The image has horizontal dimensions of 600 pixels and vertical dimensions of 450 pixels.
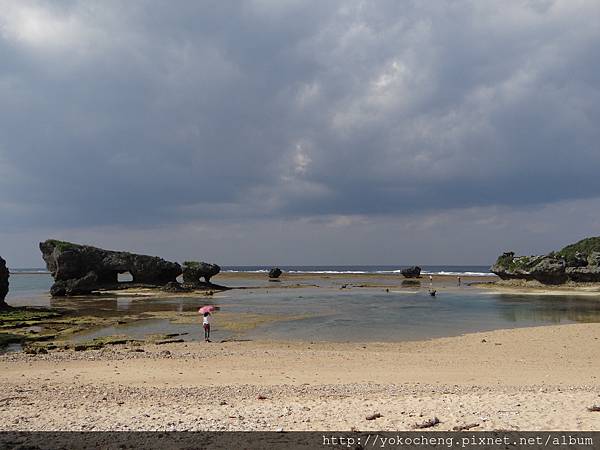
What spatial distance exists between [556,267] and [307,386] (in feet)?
233

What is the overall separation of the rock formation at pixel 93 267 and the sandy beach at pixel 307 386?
1915 inches

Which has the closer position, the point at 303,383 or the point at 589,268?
the point at 303,383

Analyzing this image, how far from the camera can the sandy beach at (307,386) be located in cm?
915

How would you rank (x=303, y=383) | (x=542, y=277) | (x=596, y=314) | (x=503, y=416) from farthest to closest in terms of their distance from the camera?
(x=542, y=277)
(x=596, y=314)
(x=303, y=383)
(x=503, y=416)

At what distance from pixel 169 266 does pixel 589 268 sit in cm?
6537

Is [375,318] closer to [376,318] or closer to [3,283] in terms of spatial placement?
[376,318]

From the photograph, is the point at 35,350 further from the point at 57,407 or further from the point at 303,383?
the point at 303,383

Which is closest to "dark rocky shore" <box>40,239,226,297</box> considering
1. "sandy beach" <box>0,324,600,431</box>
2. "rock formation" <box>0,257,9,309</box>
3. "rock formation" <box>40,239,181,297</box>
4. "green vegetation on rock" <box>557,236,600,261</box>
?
"rock formation" <box>40,239,181,297</box>

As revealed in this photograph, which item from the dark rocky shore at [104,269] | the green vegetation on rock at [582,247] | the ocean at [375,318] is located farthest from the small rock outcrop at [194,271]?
the green vegetation on rock at [582,247]

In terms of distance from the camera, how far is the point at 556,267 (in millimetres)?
71875

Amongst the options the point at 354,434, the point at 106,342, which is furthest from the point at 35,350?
the point at 354,434

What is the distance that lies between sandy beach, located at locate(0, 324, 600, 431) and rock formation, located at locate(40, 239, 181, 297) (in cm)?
4863

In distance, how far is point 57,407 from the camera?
34.3 feet

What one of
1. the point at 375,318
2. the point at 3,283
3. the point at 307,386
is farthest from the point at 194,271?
the point at 307,386
